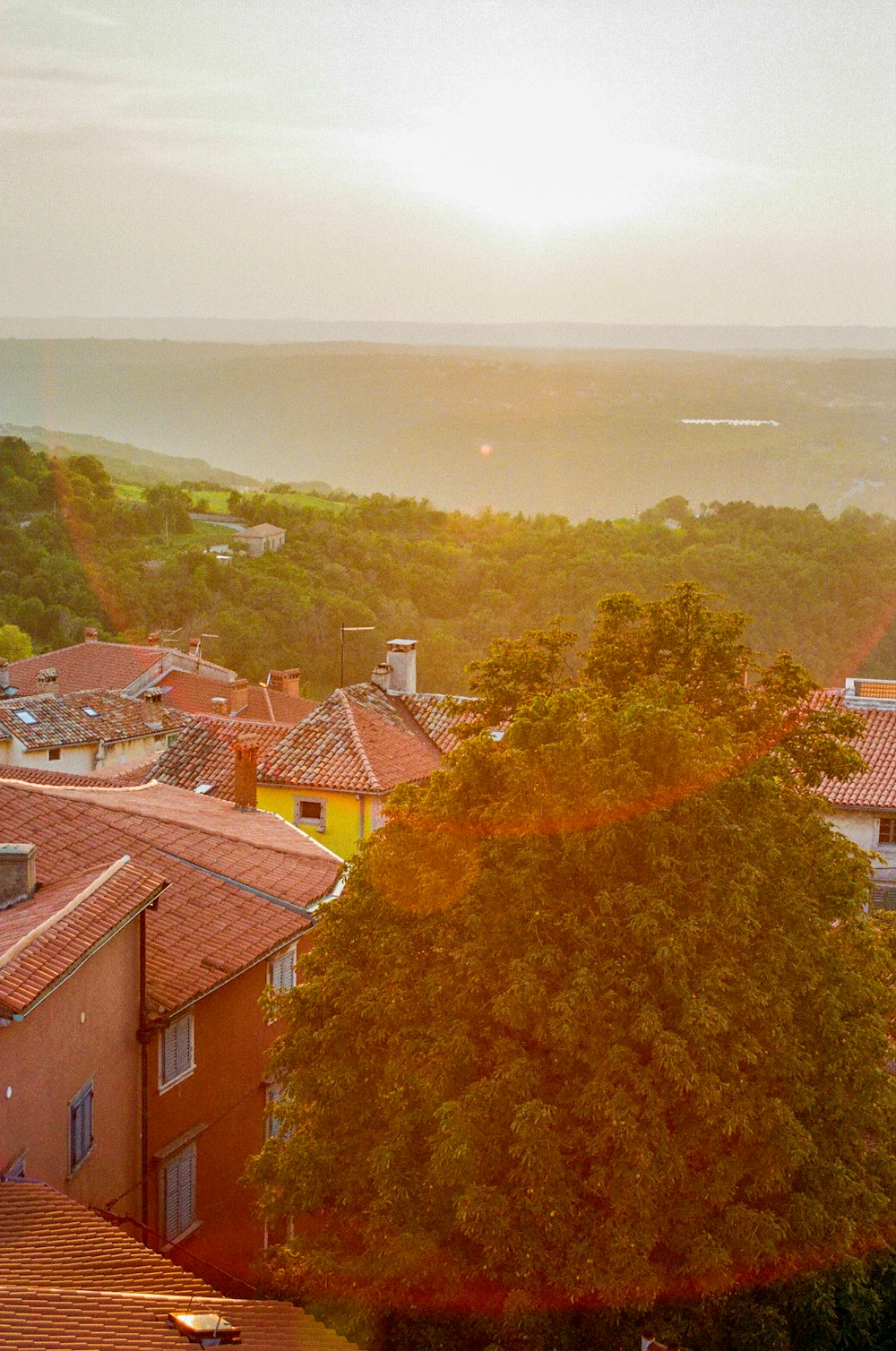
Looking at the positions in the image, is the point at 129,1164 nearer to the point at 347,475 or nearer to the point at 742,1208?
the point at 742,1208

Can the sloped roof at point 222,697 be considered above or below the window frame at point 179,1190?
below

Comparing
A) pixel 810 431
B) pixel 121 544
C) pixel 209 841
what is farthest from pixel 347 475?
pixel 209 841

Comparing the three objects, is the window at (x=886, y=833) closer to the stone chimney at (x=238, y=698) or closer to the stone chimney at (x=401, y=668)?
the stone chimney at (x=401, y=668)

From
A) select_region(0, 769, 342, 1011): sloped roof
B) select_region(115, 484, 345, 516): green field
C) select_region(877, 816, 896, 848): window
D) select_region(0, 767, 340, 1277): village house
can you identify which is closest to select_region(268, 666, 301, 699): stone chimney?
select_region(877, 816, 896, 848): window

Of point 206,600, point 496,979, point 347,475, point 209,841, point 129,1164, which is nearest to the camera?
point 496,979

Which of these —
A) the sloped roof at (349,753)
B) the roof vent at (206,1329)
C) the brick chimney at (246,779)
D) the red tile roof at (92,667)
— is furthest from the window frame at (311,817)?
the red tile roof at (92,667)

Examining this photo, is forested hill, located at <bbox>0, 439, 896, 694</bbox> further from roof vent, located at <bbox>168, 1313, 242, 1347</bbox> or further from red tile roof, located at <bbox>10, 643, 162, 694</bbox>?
roof vent, located at <bbox>168, 1313, 242, 1347</bbox>

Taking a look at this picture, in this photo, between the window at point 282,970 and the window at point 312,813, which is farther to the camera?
the window at point 312,813

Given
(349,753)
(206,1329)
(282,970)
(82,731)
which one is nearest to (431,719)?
(349,753)
